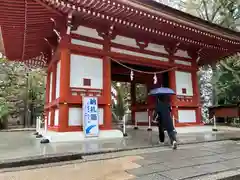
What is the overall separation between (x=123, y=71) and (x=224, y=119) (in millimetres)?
9176

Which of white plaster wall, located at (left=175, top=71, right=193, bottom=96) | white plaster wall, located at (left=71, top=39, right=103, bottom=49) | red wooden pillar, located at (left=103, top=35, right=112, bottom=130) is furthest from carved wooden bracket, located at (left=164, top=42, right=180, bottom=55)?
white plaster wall, located at (left=71, top=39, right=103, bottom=49)

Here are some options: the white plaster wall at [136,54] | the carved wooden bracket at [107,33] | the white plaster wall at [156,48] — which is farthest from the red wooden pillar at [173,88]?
the carved wooden bracket at [107,33]

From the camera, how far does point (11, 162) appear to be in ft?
12.0

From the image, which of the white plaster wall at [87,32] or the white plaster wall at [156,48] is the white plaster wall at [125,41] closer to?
the white plaster wall at [156,48]

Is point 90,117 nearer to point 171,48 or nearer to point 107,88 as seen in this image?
point 107,88

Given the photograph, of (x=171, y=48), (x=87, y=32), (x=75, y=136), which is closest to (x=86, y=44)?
(x=87, y=32)

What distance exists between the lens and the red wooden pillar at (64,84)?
6488 mm

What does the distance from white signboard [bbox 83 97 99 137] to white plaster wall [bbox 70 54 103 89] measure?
62cm

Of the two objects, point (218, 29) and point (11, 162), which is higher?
point (218, 29)

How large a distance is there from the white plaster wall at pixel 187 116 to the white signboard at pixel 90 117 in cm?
437

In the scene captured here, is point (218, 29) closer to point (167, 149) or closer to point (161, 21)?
point (161, 21)

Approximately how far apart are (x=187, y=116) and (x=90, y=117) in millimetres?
5148

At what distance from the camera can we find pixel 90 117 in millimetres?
6812

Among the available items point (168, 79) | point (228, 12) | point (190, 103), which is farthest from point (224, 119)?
point (228, 12)
